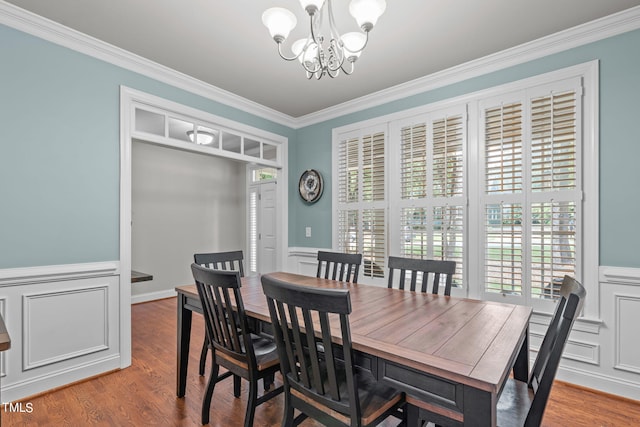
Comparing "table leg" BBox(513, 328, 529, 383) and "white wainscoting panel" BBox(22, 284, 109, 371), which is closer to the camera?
"table leg" BBox(513, 328, 529, 383)

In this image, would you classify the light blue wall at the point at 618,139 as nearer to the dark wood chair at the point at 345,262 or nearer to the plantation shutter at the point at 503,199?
the plantation shutter at the point at 503,199

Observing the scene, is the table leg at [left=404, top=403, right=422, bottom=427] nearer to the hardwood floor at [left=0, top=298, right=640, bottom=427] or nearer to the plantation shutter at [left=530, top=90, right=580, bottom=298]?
the hardwood floor at [left=0, top=298, right=640, bottom=427]

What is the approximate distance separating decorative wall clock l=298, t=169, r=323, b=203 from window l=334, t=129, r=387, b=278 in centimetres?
29

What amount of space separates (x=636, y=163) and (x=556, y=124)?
59 centimetres

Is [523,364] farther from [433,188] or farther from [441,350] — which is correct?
[433,188]

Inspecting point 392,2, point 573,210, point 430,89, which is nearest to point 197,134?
point 392,2

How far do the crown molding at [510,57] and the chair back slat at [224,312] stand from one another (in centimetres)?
270

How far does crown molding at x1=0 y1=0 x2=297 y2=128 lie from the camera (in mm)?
2223

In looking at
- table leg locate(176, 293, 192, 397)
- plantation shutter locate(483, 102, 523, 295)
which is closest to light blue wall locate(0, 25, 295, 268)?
table leg locate(176, 293, 192, 397)

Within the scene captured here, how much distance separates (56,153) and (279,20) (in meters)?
2.04

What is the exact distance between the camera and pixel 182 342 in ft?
7.32

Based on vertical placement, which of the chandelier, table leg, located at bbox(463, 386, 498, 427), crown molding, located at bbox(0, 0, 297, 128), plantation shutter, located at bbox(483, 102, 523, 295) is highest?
crown molding, located at bbox(0, 0, 297, 128)

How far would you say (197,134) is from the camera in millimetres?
3301

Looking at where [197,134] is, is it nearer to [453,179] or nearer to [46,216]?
[46,216]
